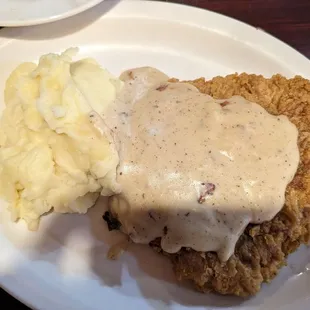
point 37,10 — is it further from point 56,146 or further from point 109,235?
point 109,235

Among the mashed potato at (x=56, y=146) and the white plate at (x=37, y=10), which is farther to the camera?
the white plate at (x=37, y=10)

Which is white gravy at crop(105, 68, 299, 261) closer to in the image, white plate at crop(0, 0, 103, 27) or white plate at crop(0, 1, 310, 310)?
white plate at crop(0, 1, 310, 310)

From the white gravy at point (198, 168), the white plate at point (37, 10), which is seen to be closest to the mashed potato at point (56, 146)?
the white gravy at point (198, 168)

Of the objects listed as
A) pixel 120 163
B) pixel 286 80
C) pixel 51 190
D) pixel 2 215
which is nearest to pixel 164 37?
pixel 286 80

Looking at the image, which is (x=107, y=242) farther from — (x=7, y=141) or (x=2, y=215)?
(x=7, y=141)

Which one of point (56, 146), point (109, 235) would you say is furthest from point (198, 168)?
point (56, 146)

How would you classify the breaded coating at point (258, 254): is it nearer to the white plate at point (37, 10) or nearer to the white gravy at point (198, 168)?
the white gravy at point (198, 168)
